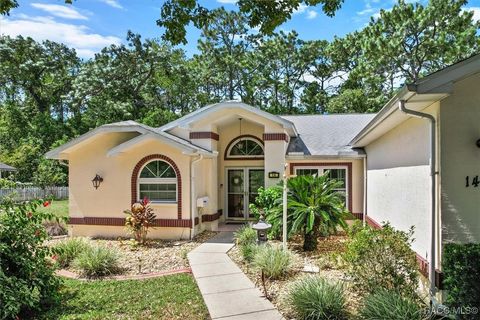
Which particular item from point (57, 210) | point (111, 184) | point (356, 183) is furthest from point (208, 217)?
point (57, 210)

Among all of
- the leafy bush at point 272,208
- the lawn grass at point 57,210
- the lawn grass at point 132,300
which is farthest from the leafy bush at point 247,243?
the lawn grass at point 57,210

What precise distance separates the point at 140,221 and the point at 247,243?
154 inches

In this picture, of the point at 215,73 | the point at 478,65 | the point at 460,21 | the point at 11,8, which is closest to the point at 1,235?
the point at 11,8

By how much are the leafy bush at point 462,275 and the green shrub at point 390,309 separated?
46cm

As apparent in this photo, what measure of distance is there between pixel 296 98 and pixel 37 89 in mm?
30128

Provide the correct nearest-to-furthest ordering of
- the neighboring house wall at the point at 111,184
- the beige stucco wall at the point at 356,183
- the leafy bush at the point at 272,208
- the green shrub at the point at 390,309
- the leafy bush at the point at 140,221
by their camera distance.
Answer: the green shrub at the point at 390,309
the leafy bush at the point at 272,208
the leafy bush at the point at 140,221
the neighboring house wall at the point at 111,184
the beige stucco wall at the point at 356,183

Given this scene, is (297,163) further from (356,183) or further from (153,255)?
(153,255)

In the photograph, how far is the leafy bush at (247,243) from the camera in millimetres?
8922

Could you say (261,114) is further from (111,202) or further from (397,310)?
(397,310)

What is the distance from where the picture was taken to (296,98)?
39.6m

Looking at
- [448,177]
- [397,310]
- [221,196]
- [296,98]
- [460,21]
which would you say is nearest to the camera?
[397,310]

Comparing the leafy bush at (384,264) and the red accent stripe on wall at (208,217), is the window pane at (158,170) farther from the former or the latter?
the leafy bush at (384,264)

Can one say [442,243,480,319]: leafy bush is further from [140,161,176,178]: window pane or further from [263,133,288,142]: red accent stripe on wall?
[140,161,176,178]: window pane

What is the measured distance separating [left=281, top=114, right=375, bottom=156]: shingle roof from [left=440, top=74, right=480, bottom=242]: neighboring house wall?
28.1 feet
